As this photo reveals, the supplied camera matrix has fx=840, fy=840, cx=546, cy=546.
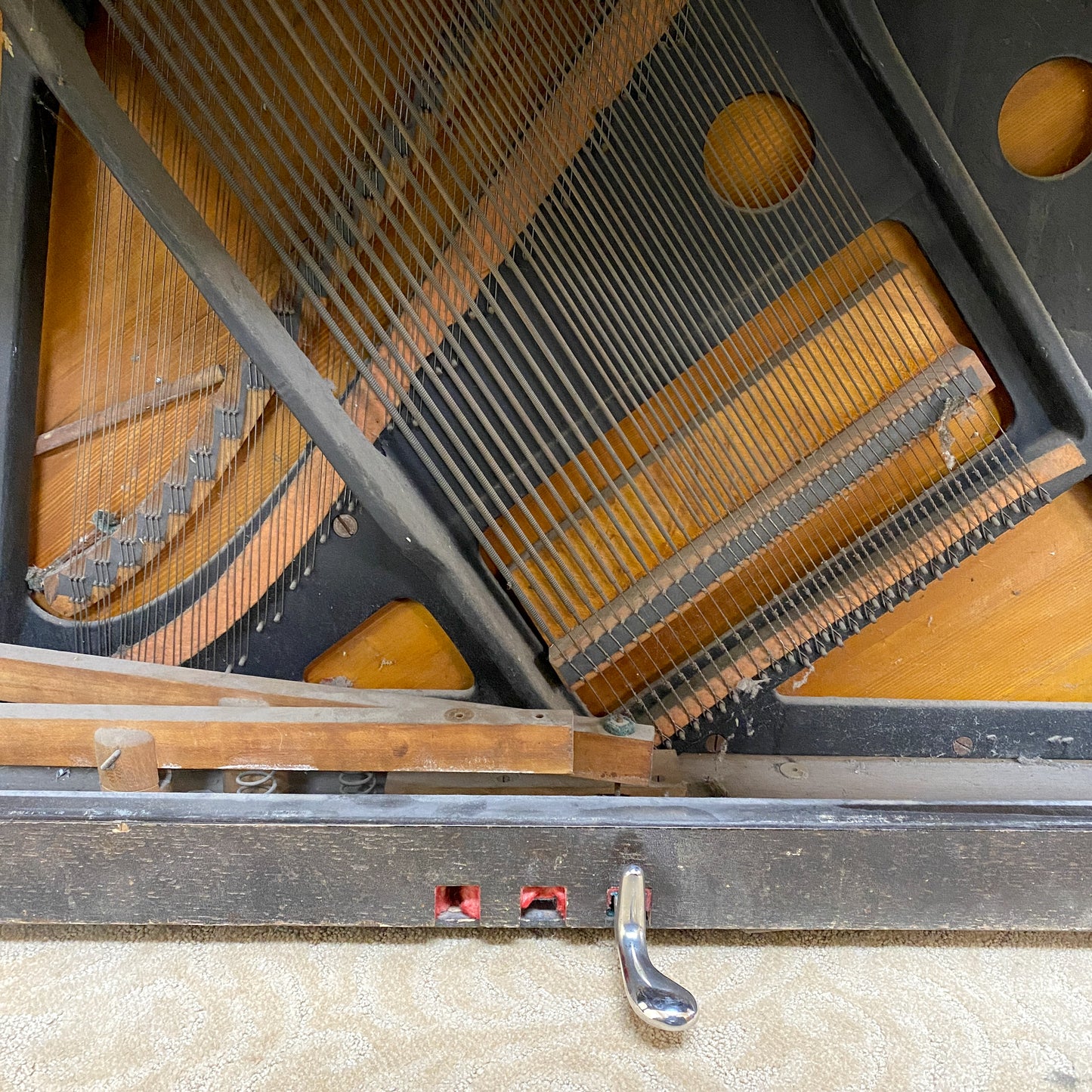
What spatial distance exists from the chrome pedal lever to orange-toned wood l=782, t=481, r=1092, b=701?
2.59 ft

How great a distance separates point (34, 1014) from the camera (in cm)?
117

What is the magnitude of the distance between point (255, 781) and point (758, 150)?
1.52 meters

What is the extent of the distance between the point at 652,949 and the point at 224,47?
168 centimetres

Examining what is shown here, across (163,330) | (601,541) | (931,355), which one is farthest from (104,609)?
(931,355)

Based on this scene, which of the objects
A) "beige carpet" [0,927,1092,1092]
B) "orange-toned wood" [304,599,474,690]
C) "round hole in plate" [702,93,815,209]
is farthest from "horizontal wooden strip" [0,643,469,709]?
"round hole in plate" [702,93,815,209]

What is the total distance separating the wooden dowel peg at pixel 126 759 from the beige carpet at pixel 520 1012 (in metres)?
0.24

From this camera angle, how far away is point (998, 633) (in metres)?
1.80

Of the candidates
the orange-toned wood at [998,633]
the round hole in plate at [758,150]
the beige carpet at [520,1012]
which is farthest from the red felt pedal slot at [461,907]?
the round hole in plate at [758,150]

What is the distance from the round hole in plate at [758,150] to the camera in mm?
1657

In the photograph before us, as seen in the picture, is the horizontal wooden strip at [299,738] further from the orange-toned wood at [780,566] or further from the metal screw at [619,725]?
the orange-toned wood at [780,566]

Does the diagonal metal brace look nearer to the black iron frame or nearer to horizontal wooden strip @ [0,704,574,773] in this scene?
the black iron frame

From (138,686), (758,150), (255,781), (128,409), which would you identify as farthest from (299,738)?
(758,150)

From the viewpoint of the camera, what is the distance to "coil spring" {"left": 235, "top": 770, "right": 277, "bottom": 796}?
1452mm

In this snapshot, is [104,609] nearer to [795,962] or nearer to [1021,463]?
[795,962]
